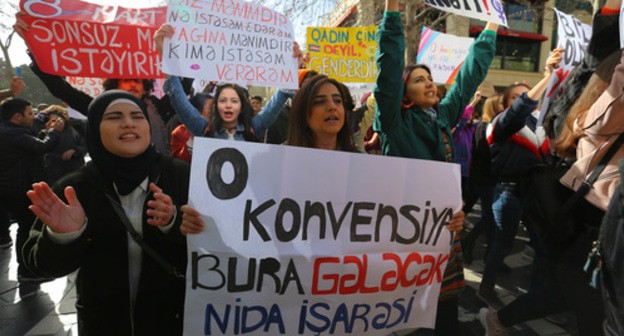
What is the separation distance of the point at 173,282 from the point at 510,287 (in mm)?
3218

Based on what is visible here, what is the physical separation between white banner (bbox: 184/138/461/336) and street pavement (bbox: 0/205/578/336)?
3.76 ft

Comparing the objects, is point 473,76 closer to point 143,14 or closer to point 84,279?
point 84,279

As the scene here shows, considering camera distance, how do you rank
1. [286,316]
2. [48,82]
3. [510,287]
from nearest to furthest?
[286,316]
[48,82]
[510,287]

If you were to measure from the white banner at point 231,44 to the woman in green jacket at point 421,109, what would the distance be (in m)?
1.56

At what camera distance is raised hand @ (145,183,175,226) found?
145 cm

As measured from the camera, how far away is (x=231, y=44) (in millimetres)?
3514

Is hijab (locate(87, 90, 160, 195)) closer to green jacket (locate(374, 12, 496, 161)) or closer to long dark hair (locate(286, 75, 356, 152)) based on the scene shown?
long dark hair (locate(286, 75, 356, 152))

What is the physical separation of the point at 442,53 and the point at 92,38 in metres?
4.74

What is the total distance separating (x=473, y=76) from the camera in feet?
7.77

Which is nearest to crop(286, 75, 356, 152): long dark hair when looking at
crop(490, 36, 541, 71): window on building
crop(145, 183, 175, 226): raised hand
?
crop(145, 183, 175, 226): raised hand

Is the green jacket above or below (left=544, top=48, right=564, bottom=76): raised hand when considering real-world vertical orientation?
below

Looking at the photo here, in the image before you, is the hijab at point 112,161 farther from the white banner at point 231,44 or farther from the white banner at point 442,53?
the white banner at point 442,53

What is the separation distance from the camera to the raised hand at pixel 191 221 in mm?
1414

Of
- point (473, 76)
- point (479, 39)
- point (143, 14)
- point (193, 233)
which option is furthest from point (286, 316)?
point (143, 14)
